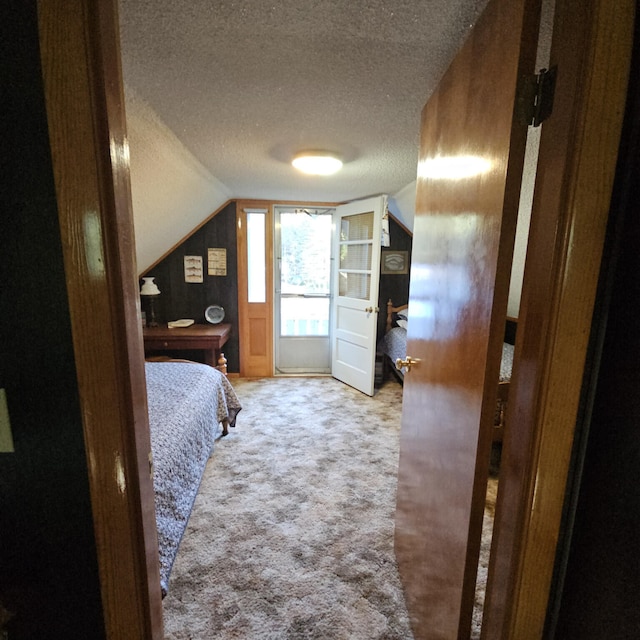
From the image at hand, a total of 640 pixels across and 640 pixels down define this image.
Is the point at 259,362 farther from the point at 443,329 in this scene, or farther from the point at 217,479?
the point at 443,329

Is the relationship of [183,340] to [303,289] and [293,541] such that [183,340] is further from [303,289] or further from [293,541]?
[293,541]

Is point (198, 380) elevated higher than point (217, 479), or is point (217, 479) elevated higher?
point (198, 380)

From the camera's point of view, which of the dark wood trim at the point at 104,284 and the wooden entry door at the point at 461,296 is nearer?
the dark wood trim at the point at 104,284

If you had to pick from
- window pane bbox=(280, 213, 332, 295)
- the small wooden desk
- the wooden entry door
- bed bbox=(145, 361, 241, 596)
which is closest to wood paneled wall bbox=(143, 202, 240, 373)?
the small wooden desk

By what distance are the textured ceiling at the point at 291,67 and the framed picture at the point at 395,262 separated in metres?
2.23

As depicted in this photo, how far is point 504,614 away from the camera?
2.38ft

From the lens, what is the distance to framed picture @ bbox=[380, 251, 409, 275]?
4.36 meters

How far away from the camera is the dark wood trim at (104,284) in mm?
527

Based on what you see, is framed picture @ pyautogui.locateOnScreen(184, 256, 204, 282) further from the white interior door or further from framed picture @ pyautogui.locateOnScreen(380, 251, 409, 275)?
framed picture @ pyautogui.locateOnScreen(380, 251, 409, 275)

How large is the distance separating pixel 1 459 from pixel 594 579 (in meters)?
1.14

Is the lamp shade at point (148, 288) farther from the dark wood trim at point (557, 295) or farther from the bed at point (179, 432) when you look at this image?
the dark wood trim at point (557, 295)

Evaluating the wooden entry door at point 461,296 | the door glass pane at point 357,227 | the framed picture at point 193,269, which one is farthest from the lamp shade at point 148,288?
the wooden entry door at point 461,296

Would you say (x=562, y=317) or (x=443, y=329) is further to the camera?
(x=443, y=329)

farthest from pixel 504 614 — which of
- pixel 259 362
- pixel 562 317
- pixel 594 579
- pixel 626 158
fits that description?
pixel 259 362
